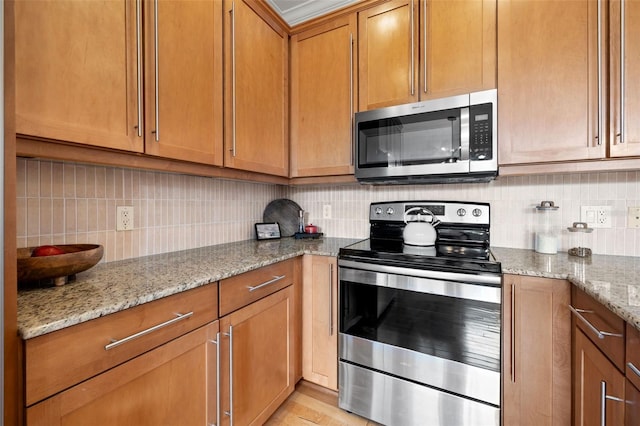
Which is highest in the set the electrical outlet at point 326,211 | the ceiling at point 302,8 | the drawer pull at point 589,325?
the ceiling at point 302,8

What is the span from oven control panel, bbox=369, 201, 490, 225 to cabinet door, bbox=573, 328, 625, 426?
785mm

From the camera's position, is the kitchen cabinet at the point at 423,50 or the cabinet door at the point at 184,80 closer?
the cabinet door at the point at 184,80

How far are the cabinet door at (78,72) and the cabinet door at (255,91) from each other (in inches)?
19.3

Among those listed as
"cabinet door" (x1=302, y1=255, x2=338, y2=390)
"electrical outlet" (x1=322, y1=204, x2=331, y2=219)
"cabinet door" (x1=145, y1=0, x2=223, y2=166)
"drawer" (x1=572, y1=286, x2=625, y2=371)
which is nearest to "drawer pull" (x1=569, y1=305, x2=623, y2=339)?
"drawer" (x1=572, y1=286, x2=625, y2=371)

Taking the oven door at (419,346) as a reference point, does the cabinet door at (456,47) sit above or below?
above

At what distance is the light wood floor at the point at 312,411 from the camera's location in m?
1.53

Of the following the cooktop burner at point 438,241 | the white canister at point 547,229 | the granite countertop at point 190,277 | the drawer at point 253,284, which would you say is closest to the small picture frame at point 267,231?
the granite countertop at point 190,277

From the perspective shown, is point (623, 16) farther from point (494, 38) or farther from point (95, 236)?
point (95, 236)

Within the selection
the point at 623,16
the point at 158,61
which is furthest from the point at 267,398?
the point at 623,16

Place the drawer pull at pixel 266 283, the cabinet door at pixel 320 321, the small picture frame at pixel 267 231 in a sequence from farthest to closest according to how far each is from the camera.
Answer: the small picture frame at pixel 267 231 → the cabinet door at pixel 320 321 → the drawer pull at pixel 266 283

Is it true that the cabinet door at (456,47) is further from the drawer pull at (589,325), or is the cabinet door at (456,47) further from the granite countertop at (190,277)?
the drawer pull at (589,325)

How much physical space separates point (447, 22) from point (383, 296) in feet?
4.94

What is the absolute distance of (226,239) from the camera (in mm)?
1919

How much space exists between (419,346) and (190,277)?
43.1 inches
